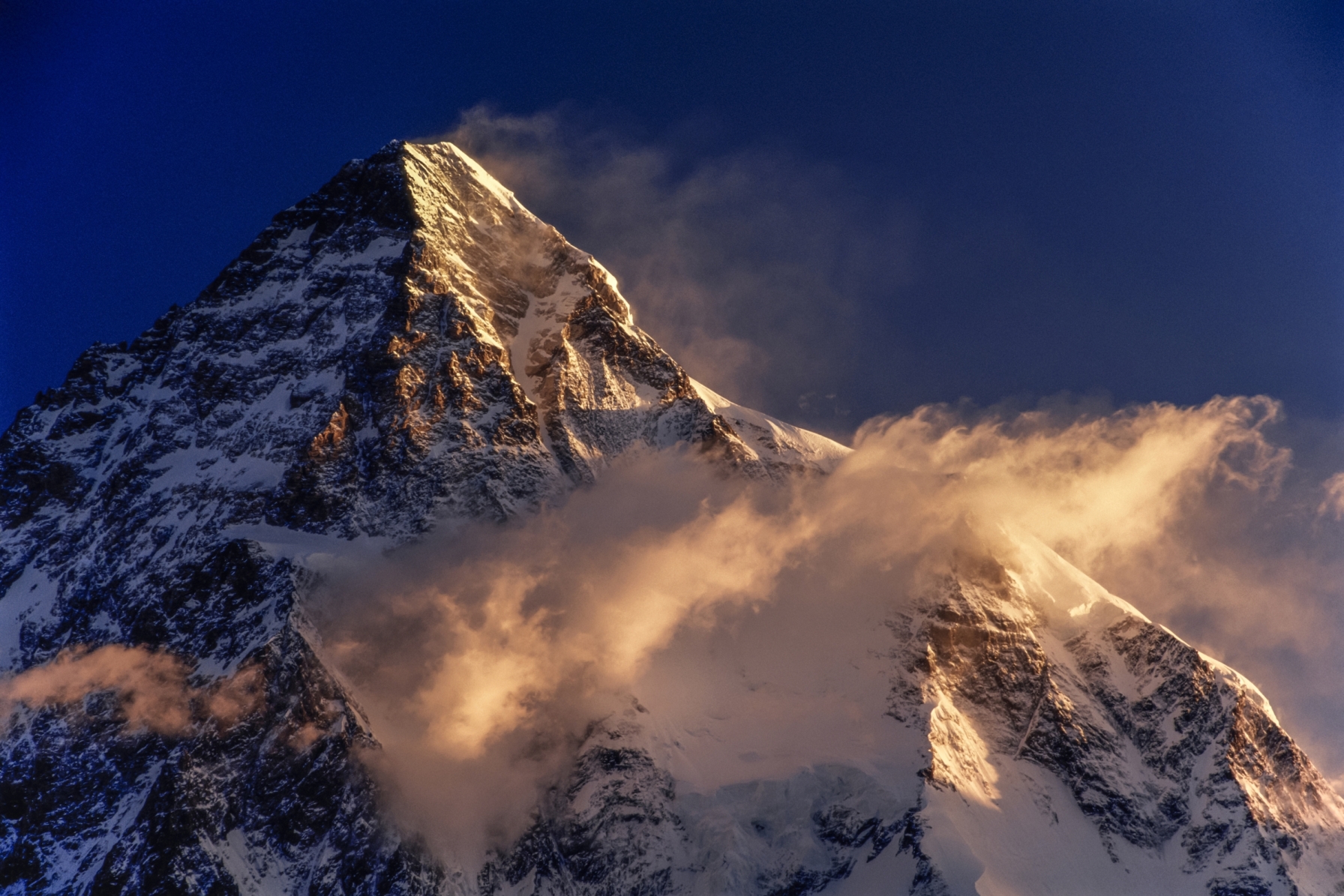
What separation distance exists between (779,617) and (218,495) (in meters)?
81.8

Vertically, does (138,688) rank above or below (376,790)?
above

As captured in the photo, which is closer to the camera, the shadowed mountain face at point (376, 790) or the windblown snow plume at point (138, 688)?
the shadowed mountain face at point (376, 790)

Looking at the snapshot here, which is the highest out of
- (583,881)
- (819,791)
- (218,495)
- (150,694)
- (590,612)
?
(218,495)

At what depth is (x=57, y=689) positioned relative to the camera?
6944 inches

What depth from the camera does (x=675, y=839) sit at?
167250 millimetres

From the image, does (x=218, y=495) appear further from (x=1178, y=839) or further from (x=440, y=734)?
(x=1178, y=839)

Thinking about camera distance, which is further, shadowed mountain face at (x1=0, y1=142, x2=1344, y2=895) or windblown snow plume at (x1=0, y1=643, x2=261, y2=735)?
windblown snow plume at (x1=0, y1=643, x2=261, y2=735)

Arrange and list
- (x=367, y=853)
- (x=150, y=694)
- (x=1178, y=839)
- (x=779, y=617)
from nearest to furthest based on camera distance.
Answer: (x=367, y=853), (x=150, y=694), (x=1178, y=839), (x=779, y=617)

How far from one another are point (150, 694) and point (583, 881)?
58.9 m

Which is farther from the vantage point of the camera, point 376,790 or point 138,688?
point 138,688

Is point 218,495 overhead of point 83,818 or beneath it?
overhead

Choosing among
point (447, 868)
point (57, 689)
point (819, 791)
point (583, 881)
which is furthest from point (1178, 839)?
point (57, 689)

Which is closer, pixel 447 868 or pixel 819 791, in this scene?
pixel 447 868

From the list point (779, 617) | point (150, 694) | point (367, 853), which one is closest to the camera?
point (367, 853)
